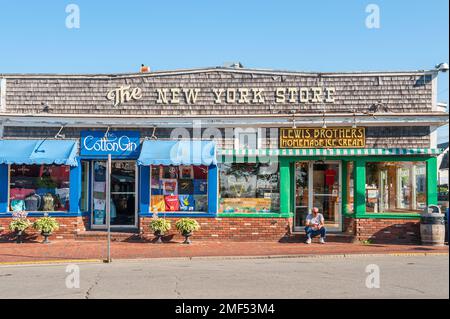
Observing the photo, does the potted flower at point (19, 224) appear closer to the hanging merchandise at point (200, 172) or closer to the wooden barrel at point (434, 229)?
the hanging merchandise at point (200, 172)

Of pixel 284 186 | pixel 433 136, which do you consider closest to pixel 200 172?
pixel 284 186

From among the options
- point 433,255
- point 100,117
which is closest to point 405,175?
point 433,255

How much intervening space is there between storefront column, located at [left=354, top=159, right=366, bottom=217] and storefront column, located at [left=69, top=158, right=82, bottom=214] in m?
8.40

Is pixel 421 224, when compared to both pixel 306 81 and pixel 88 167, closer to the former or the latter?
pixel 306 81

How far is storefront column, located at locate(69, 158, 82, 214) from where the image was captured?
17672mm

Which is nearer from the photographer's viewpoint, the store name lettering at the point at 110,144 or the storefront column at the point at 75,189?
the storefront column at the point at 75,189

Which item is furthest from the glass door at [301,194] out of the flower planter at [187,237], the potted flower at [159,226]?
the potted flower at [159,226]

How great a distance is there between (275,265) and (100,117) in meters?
7.67

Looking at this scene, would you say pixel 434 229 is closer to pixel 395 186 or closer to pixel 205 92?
pixel 395 186

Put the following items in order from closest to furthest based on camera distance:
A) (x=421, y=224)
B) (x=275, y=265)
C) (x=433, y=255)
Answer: (x=275, y=265)
(x=433, y=255)
(x=421, y=224)

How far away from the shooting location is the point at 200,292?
368 inches

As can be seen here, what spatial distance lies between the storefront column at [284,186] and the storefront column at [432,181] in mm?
4134

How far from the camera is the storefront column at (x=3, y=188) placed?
694 inches

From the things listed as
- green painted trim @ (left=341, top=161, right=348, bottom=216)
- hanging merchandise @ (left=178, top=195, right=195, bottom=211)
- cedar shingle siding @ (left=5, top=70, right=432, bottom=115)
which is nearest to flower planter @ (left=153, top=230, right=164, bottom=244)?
hanging merchandise @ (left=178, top=195, right=195, bottom=211)
